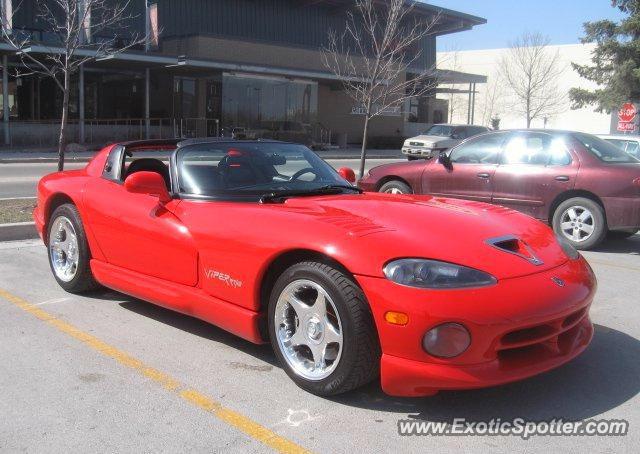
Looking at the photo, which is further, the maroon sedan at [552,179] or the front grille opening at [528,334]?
the maroon sedan at [552,179]

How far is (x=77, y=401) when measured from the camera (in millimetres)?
3486

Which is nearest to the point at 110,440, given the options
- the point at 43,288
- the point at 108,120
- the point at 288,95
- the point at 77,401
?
the point at 77,401

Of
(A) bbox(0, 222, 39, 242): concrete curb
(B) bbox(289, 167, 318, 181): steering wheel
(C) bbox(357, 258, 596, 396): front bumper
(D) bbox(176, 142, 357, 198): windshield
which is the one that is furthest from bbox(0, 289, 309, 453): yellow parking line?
(A) bbox(0, 222, 39, 242): concrete curb

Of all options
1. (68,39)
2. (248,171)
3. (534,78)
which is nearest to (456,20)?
(534,78)

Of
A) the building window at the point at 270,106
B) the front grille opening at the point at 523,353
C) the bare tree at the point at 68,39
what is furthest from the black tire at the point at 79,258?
the building window at the point at 270,106

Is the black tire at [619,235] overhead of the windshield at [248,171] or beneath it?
beneath

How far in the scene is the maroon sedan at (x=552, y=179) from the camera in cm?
772

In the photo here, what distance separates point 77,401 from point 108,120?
26905 millimetres

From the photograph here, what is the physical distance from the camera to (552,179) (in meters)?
8.12

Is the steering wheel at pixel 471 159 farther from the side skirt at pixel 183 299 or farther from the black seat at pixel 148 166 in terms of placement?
the side skirt at pixel 183 299

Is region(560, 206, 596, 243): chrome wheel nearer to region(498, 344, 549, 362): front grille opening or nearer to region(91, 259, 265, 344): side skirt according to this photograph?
region(498, 344, 549, 362): front grille opening

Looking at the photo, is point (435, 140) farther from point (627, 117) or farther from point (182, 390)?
point (182, 390)

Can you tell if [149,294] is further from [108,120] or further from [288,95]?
[288,95]

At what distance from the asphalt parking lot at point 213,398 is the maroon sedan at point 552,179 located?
3.14 meters
